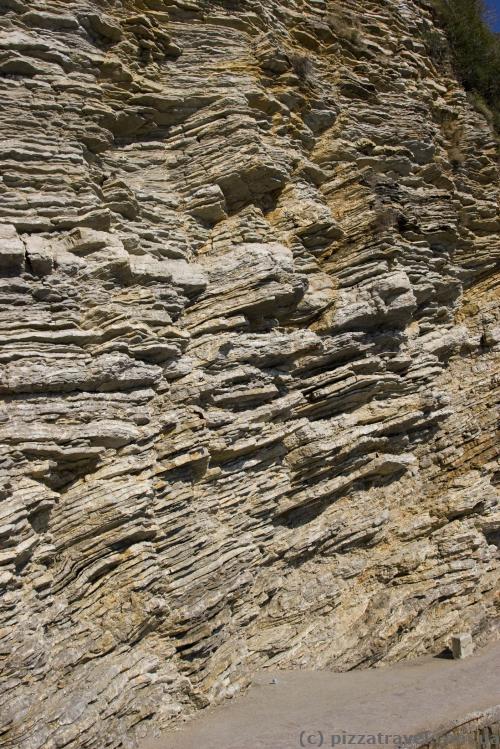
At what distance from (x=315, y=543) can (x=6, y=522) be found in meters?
6.59

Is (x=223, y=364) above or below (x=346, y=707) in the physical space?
above

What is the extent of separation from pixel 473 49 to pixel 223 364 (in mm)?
16405

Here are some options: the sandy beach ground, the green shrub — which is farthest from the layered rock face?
the green shrub

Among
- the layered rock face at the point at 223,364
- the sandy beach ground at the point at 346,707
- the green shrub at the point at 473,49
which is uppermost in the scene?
the green shrub at the point at 473,49

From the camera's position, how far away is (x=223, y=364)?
12305 millimetres

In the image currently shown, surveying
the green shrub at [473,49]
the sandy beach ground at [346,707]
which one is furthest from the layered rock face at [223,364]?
the green shrub at [473,49]

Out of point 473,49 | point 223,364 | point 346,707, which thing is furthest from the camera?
point 473,49

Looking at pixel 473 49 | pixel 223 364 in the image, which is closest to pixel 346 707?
pixel 223 364

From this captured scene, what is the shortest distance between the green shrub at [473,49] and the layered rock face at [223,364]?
444 cm

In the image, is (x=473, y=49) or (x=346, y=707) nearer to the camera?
(x=346, y=707)

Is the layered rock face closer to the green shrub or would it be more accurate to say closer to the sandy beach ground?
the sandy beach ground

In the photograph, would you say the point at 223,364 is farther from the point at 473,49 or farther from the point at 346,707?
the point at 473,49

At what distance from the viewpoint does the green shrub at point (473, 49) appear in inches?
853

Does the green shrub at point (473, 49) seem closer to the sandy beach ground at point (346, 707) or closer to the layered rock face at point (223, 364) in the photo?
the layered rock face at point (223, 364)
